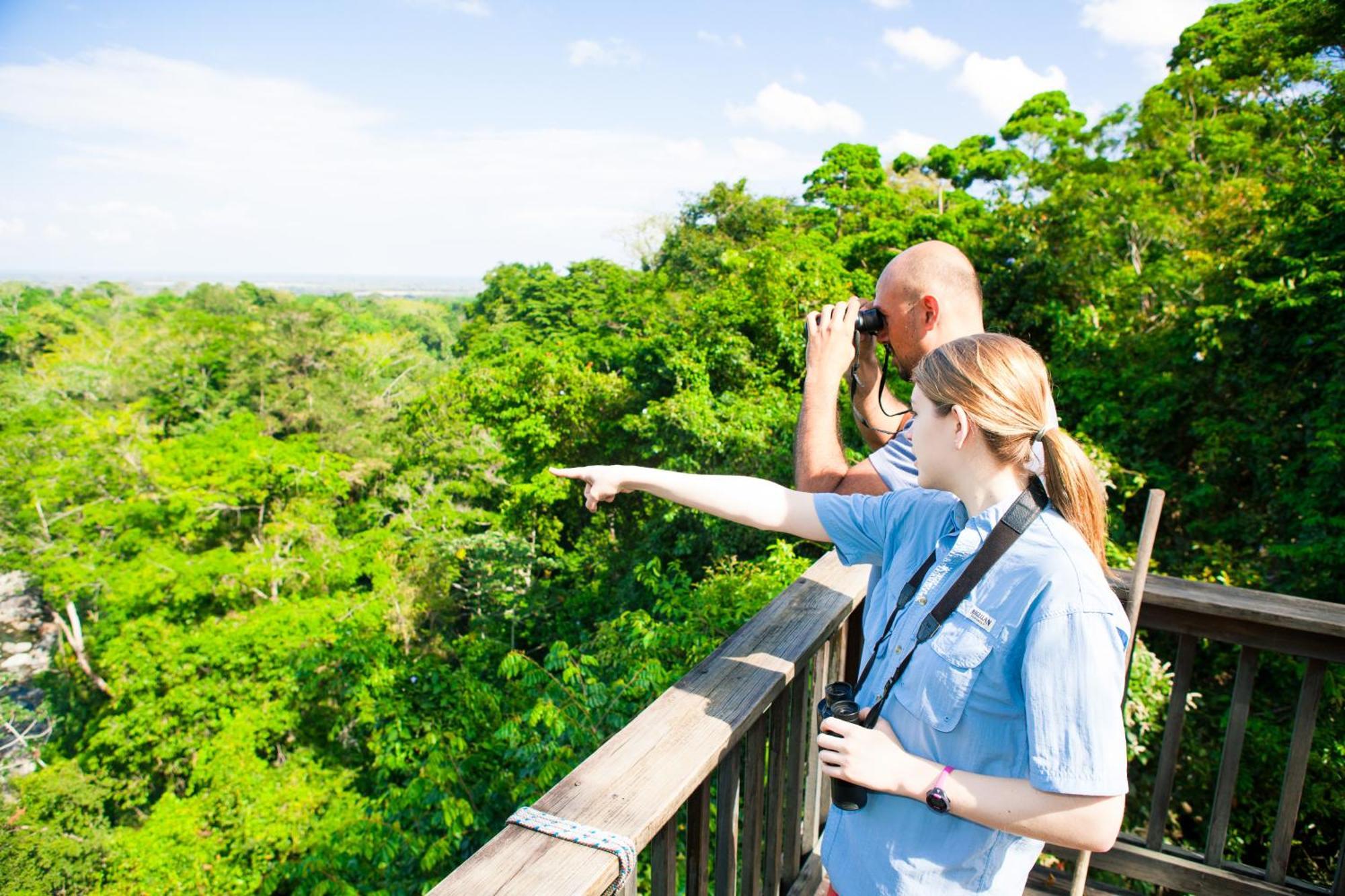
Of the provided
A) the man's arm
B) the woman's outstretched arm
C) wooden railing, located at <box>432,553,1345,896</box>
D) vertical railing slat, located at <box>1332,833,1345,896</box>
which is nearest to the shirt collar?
the woman's outstretched arm

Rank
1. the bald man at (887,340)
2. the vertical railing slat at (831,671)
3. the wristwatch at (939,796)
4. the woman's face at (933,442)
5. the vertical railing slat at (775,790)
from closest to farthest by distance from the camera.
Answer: the wristwatch at (939,796)
the woman's face at (933,442)
the vertical railing slat at (775,790)
the bald man at (887,340)
the vertical railing slat at (831,671)

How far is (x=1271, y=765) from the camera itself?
539 cm

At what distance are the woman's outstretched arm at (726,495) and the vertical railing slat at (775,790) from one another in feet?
0.96

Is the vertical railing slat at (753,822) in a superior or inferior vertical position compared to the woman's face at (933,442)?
inferior

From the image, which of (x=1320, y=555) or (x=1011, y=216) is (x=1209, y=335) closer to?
(x=1320, y=555)

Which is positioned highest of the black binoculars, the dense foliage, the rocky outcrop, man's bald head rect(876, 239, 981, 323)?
man's bald head rect(876, 239, 981, 323)

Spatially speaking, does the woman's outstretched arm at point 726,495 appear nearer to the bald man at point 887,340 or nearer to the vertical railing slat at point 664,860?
the bald man at point 887,340

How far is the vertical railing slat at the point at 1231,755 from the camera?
1.62m

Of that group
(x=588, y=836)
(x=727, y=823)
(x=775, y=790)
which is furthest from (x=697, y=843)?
(x=588, y=836)

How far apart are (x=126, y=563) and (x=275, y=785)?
7444 mm

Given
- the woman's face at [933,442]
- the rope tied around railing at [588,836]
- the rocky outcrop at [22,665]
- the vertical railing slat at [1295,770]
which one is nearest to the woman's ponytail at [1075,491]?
the woman's face at [933,442]

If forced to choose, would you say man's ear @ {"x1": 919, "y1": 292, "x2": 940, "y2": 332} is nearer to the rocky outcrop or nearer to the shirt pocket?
the shirt pocket

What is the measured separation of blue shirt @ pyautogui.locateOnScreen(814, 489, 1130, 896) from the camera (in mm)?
842

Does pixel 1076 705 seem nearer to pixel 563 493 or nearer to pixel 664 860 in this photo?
pixel 664 860
